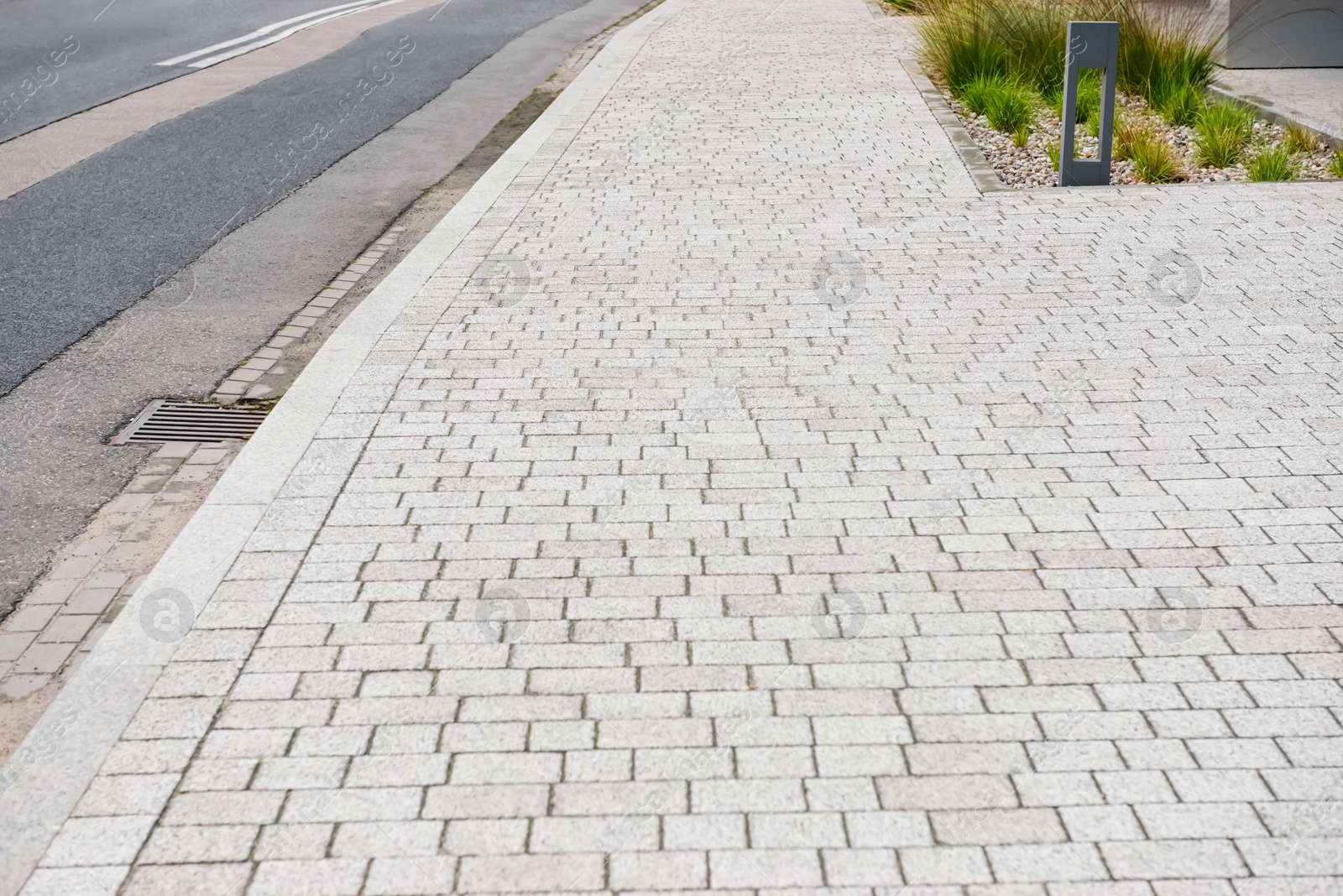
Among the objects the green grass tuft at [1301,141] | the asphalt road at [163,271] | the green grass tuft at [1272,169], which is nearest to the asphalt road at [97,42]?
the asphalt road at [163,271]

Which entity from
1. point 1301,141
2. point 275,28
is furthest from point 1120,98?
point 275,28

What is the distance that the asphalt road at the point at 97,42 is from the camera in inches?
554

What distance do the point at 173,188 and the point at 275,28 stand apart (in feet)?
36.2

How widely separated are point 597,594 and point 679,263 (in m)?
4.02

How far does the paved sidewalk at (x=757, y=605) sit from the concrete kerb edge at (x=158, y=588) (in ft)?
0.06

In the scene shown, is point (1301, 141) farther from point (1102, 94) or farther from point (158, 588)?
point (158, 588)

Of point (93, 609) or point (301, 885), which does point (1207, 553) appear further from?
point (93, 609)

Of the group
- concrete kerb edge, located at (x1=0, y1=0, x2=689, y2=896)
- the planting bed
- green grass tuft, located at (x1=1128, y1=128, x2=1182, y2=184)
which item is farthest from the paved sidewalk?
the planting bed

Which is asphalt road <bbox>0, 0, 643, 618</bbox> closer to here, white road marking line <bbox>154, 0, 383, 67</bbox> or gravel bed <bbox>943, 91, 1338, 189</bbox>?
white road marking line <bbox>154, 0, 383, 67</bbox>

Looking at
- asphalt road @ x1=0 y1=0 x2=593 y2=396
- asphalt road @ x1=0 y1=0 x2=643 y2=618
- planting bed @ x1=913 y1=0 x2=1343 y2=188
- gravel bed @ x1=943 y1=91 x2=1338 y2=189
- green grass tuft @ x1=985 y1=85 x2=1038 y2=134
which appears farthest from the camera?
green grass tuft @ x1=985 y1=85 x2=1038 y2=134

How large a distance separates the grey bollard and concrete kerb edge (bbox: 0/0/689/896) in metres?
4.91

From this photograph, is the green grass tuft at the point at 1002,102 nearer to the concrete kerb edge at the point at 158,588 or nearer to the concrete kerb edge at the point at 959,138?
the concrete kerb edge at the point at 959,138

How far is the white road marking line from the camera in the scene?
1698cm

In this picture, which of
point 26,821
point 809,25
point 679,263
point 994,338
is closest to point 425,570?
point 26,821
